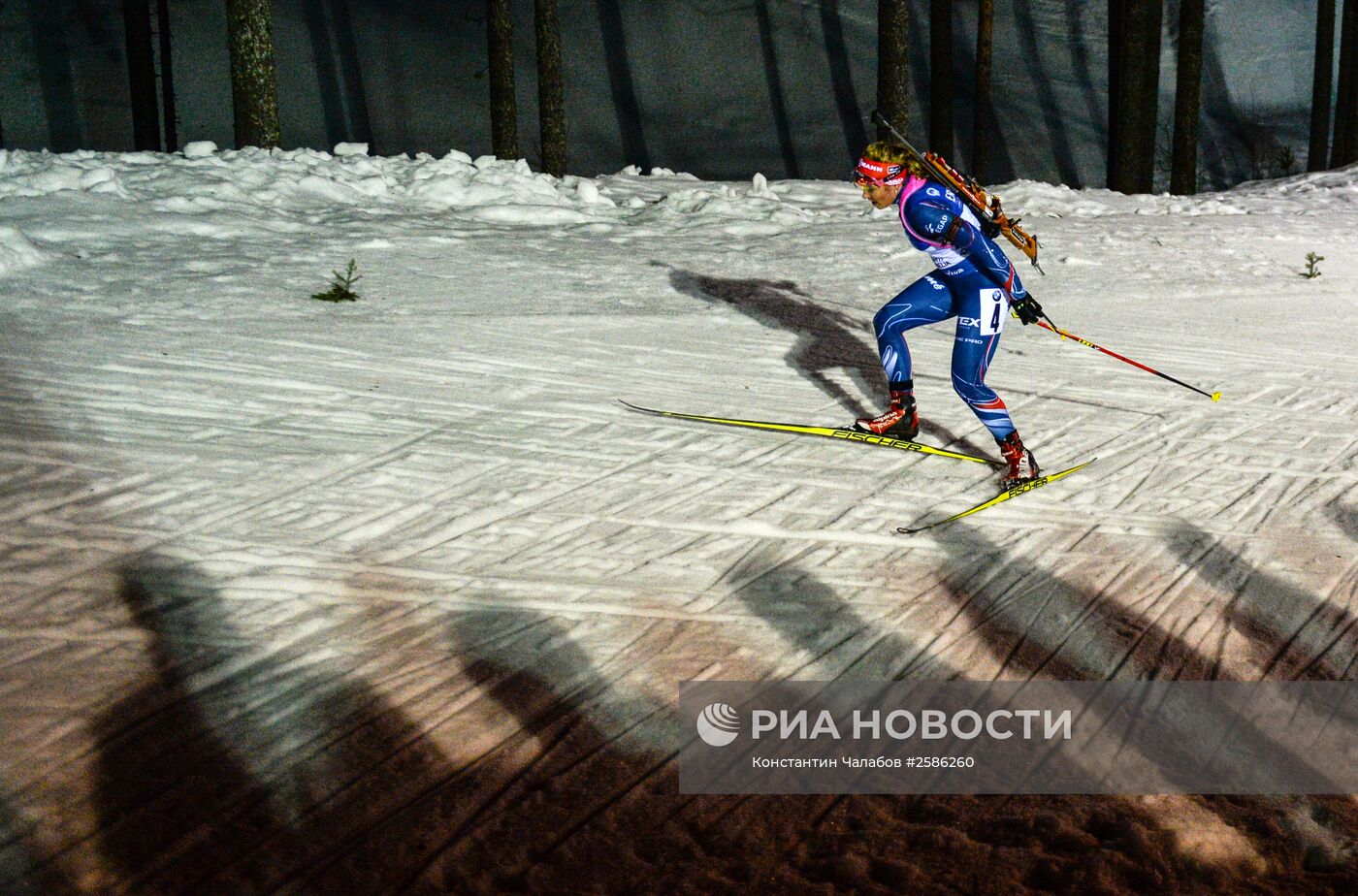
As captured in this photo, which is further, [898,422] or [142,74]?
[142,74]

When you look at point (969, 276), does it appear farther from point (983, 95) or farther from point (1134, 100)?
point (983, 95)

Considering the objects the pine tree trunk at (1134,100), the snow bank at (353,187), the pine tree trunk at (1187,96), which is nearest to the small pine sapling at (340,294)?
the snow bank at (353,187)

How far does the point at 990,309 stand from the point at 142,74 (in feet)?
59.1

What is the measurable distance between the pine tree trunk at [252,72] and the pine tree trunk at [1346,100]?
18.0 metres

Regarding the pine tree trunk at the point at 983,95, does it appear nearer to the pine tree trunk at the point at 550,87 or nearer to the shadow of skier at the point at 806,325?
the pine tree trunk at the point at 550,87

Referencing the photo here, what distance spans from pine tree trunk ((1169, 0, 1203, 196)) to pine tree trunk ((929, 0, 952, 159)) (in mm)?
3458

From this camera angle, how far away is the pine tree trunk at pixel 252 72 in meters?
13.2

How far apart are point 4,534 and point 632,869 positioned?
3240mm

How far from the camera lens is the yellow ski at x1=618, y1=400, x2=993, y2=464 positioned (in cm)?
651

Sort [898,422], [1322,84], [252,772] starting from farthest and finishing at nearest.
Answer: [1322,84] → [898,422] → [252,772]

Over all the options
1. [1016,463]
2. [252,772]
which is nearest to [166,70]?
[1016,463]

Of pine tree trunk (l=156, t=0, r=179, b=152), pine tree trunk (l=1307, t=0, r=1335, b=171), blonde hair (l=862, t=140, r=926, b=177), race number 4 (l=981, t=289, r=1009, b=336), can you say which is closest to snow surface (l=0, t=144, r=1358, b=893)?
race number 4 (l=981, t=289, r=1009, b=336)

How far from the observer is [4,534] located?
4.86 m

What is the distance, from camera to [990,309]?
20.1ft
